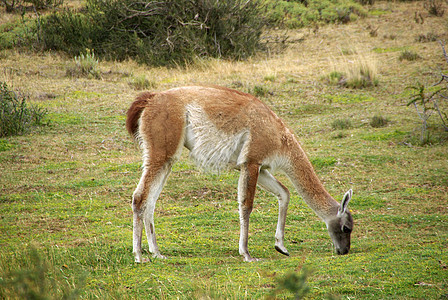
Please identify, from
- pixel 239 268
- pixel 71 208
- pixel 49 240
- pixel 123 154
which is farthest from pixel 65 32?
pixel 239 268

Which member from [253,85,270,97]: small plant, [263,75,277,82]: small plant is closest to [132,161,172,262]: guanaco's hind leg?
[253,85,270,97]: small plant

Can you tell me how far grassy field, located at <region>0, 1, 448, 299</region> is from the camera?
14.9ft

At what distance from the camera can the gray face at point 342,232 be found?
19.2ft

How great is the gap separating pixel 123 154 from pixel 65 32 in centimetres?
1114

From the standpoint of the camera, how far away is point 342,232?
19.2ft

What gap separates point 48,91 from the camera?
47.5 ft

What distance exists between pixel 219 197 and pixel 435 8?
69.4 feet

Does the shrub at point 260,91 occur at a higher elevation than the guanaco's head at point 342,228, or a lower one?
lower

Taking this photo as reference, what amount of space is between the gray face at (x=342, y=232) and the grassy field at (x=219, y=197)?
0.14 metres

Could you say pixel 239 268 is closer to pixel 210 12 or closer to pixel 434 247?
pixel 434 247

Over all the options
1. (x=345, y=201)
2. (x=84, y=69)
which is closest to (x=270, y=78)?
(x=84, y=69)

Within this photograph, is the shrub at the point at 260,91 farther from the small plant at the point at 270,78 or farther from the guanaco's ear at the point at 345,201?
the guanaco's ear at the point at 345,201

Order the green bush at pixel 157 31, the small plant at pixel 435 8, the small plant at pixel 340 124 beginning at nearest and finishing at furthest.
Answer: the small plant at pixel 340 124, the green bush at pixel 157 31, the small plant at pixel 435 8

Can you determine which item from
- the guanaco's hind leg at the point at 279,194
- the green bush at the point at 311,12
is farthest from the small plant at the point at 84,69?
the guanaco's hind leg at the point at 279,194
